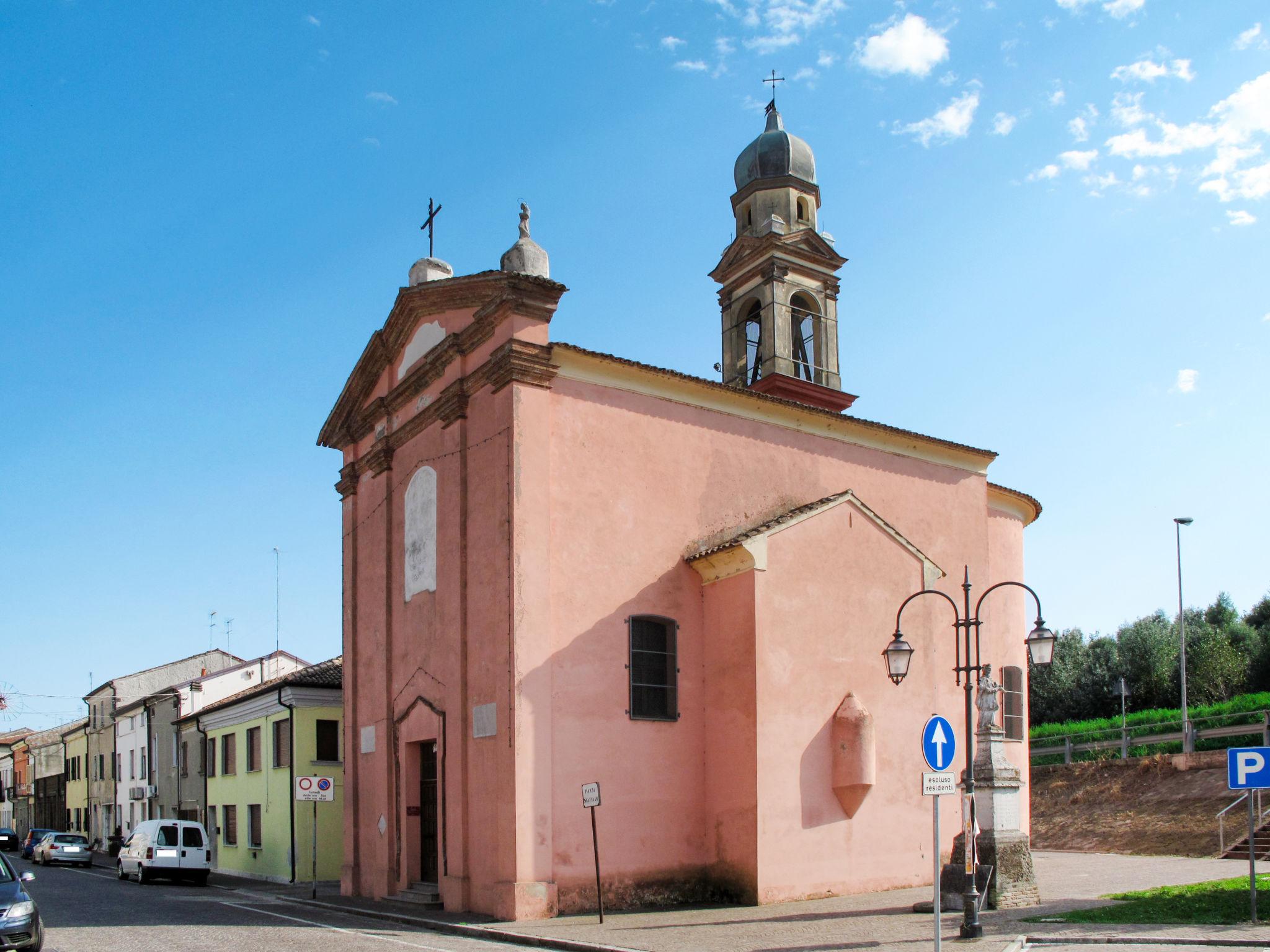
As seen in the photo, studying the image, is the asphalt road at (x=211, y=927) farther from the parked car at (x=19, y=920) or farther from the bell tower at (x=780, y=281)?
the bell tower at (x=780, y=281)

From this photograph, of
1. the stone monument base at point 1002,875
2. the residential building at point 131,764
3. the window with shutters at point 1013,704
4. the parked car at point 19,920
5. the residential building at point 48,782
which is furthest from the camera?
the residential building at point 48,782

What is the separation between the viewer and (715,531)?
18141 millimetres

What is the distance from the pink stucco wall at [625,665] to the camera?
51.3 feet

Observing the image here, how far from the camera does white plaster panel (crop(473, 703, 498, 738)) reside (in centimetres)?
1565

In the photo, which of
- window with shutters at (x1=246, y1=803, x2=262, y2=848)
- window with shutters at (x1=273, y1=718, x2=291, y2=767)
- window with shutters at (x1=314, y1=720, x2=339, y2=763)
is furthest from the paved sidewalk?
window with shutters at (x1=246, y1=803, x2=262, y2=848)

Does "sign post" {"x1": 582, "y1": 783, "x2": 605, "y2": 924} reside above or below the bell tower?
below

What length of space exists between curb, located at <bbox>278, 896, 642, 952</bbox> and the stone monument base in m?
4.84

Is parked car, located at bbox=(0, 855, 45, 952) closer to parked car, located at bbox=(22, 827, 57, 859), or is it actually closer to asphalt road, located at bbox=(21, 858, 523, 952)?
asphalt road, located at bbox=(21, 858, 523, 952)

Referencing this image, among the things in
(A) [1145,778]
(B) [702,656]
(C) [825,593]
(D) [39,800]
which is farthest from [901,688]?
(D) [39,800]

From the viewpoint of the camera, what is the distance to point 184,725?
35.4 metres

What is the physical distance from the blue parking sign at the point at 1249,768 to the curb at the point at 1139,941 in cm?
163

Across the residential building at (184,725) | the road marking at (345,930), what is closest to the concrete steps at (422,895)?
the road marking at (345,930)

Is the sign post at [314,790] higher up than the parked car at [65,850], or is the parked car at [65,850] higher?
the sign post at [314,790]

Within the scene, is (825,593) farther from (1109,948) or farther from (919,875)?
(1109,948)
